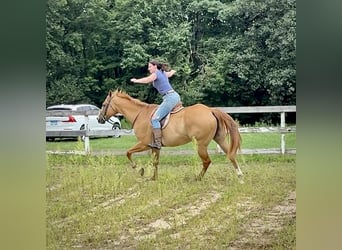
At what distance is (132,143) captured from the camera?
9.99 feet

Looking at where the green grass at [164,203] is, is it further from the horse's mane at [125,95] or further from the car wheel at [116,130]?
the horse's mane at [125,95]

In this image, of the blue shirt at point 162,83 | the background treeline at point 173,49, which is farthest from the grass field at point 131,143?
the blue shirt at point 162,83

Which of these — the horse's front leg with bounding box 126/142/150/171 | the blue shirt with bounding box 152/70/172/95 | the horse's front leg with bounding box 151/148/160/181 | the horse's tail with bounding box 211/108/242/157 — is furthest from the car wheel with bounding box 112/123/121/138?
the horse's tail with bounding box 211/108/242/157

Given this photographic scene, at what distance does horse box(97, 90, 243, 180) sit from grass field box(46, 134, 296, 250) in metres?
0.05

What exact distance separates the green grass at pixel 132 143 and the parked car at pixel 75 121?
5 cm

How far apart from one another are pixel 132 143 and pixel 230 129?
0.59 m

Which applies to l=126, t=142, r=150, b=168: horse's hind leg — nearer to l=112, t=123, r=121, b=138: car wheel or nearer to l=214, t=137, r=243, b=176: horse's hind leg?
l=112, t=123, r=121, b=138: car wheel

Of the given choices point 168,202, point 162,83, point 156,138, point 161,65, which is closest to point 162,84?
point 162,83

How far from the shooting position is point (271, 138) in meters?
2.98

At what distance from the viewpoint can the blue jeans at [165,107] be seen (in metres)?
3.03

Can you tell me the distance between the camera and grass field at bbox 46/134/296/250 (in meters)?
2.99

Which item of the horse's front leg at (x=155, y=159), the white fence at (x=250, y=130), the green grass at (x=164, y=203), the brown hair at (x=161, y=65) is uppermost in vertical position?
the brown hair at (x=161, y=65)

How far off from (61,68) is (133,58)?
0.43 metres
